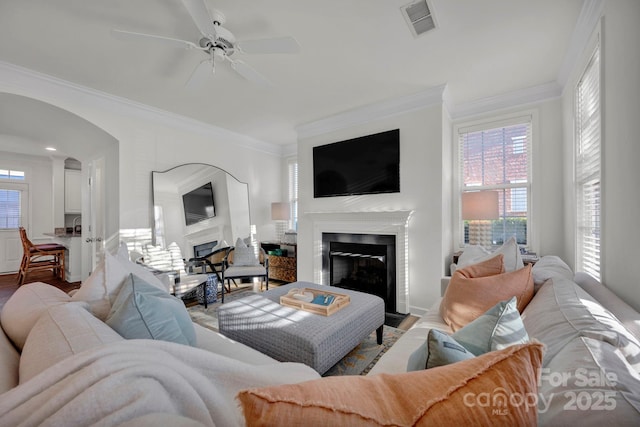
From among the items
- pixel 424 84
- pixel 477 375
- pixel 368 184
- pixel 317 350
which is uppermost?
pixel 424 84

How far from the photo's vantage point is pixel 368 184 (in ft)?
11.6

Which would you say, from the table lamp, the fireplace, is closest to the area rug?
the fireplace

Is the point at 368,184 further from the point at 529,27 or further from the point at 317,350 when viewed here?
the point at 317,350

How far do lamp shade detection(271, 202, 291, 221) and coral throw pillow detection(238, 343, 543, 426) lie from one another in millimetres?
4429

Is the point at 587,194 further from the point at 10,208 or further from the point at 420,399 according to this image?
the point at 10,208

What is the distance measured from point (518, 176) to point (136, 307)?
3796 mm

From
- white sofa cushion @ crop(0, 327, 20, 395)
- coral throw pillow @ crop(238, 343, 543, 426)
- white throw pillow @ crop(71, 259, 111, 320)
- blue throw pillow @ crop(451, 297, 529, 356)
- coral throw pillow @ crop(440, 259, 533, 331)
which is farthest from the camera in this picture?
coral throw pillow @ crop(440, 259, 533, 331)

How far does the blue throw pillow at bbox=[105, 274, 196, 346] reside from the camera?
3.38ft

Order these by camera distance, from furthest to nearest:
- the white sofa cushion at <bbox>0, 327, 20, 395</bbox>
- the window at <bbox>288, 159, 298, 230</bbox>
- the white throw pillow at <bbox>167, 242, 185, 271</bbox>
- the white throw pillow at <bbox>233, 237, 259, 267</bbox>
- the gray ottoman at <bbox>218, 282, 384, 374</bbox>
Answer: the window at <bbox>288, 159, 298, 230</bbox> → the white throw pillow at <bbox>233, 237, 259, 267</bbox> → the white throw pillow at <bbox>167, 242, 185, 271</bbox> → the gray ottoman at <bbox>218, 282, 384, 374</bbox> → the white sofa cushion at <bbox>0, 327, 20, 395</bbox>

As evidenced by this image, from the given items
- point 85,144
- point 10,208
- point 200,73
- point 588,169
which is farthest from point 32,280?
point 588,169

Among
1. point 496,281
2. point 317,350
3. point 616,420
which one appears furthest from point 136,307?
point 496,281

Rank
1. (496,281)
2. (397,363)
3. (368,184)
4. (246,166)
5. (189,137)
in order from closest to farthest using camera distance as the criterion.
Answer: (397,363) → (496,281) → (368,184) → (189,137) → (246,166)

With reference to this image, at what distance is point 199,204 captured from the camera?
4.04m

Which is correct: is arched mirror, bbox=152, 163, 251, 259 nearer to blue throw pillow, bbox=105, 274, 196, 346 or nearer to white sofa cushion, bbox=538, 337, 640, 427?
blue throw pillow, bbox=105, 274, 196, 346
